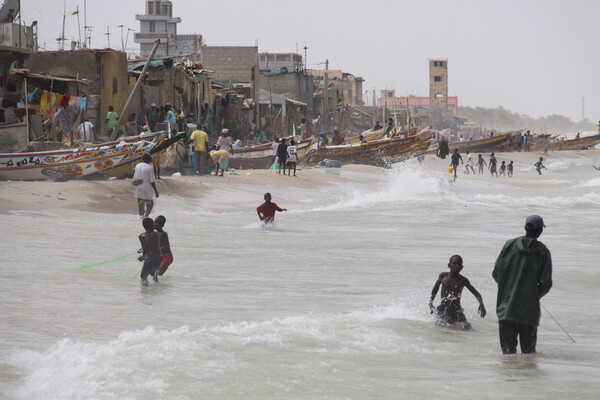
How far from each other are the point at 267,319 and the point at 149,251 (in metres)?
2.00

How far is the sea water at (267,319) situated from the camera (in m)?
5.70

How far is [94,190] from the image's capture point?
1852 cm

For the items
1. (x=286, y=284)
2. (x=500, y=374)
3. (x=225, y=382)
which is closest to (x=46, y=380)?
(x=225, y=382)

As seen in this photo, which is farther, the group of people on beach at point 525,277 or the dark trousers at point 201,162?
the dark trousers at point 201,162

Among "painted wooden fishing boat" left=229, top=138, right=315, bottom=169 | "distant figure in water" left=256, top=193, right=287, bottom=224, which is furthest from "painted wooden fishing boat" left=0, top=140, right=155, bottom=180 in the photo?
"painted wooden fishing boat" left=229, top=138, right=315, bottom=169

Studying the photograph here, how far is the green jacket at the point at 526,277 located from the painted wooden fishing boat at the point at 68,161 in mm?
14666

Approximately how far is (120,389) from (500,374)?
2.79 m

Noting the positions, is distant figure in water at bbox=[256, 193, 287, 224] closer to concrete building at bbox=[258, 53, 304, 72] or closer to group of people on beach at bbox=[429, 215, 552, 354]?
group of people on beach at bbox=[429, 215, 552, 354]

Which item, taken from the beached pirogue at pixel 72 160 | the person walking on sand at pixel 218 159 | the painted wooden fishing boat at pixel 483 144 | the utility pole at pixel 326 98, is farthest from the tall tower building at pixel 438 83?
the beached pirogue at pixel 72 160

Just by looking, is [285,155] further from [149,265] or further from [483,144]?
[483,144]

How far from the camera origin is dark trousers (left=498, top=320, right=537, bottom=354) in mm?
6293

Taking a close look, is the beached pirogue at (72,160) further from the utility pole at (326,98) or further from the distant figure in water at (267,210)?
the utility pole at (326,98)

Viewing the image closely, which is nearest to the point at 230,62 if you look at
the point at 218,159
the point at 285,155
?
the point at 285,155

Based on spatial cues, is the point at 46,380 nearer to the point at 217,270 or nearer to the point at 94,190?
the point at 217,270
